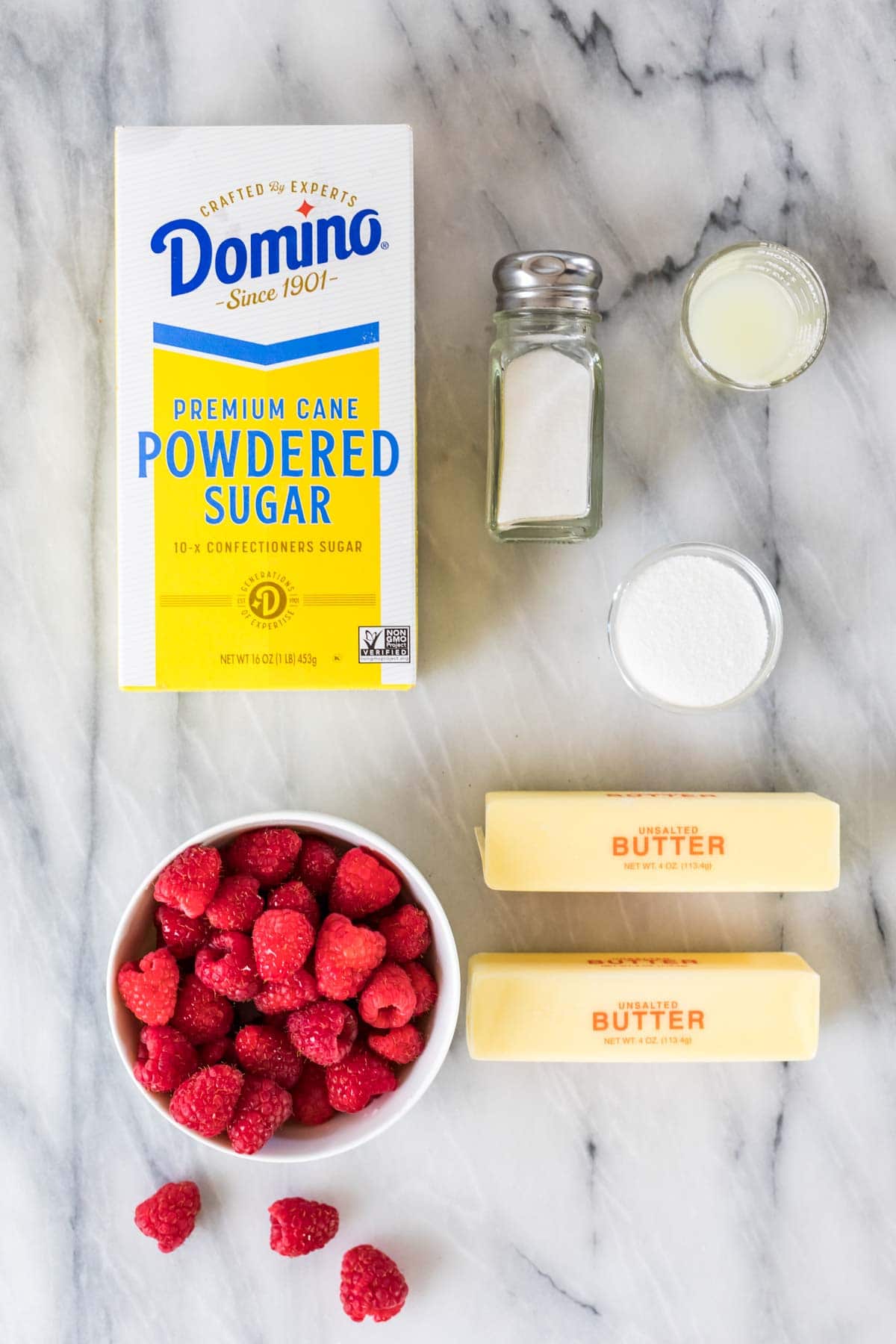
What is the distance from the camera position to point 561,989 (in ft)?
2.84

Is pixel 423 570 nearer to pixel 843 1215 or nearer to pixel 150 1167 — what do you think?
pixel 150 1167

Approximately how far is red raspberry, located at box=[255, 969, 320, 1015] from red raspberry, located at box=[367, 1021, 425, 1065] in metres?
0.06

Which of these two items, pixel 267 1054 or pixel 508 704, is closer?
pixel 267 1054

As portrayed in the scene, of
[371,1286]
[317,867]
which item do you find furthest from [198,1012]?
[371,1286]

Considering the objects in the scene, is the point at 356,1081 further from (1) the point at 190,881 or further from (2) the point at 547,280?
(2) the point at 547,280

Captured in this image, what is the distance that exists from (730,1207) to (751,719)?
0.46 metres

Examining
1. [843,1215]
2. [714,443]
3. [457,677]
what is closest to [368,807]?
[457,677]

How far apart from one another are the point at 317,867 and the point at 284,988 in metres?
0.10

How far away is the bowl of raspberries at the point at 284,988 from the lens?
2.62ft

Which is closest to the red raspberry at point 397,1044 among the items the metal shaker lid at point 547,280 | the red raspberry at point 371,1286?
the red raspberry at point 371,1286

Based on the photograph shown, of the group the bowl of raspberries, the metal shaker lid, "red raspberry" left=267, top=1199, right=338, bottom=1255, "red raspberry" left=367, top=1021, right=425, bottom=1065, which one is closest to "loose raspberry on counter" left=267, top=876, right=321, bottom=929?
the bowl of raspberries

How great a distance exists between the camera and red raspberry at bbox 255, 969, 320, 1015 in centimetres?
80

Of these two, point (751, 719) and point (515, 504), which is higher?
point (515, 504)

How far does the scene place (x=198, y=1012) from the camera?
2.71ft
